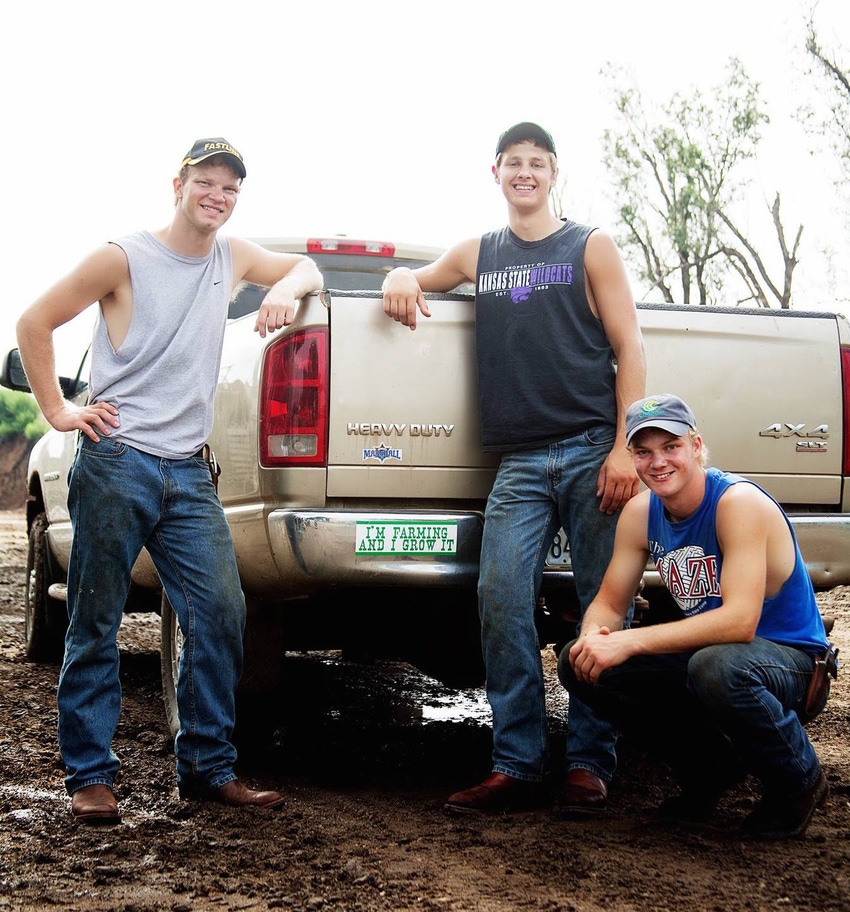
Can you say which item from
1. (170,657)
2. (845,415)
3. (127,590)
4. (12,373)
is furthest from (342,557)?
(12,373)

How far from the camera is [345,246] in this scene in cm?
534

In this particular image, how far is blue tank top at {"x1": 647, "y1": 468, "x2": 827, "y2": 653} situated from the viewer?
3369 mm

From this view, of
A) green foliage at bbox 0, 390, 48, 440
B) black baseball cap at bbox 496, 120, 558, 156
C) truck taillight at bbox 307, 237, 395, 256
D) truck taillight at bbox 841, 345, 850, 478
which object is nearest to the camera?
black baseball cap at bbox 496, 120, 558, 156

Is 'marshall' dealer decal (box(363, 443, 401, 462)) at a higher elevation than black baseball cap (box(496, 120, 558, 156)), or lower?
lower

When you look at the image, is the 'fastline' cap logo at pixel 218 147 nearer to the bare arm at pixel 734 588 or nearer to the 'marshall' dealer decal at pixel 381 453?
the 'marshall' dealer decal at pixel 381 453

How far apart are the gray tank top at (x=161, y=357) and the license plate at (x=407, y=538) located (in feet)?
1.90

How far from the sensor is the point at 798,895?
2820 mm

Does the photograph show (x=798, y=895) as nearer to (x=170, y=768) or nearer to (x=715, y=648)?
(x=715, y=648)

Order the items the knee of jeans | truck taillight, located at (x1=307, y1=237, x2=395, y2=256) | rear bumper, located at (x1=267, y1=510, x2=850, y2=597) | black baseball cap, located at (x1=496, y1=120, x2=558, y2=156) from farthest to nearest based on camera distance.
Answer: truck taillight, located at (x1=307, y1=237, x2=395, y2=256)
black baseball cap, located at (x1=496, y1=120, x2=558, y2=156)
rear bumper, located at (x1=267, y1=510, x2=850, y2=597)
the knee of jeans

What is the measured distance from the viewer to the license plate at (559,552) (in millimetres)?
3906

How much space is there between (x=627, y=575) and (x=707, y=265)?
24.9 meters

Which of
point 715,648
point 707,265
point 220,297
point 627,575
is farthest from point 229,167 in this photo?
point 707,265

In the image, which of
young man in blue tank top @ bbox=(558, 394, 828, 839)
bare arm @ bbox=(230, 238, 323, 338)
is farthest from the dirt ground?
bare arm @ bbox=(230, 238, 323, 338)

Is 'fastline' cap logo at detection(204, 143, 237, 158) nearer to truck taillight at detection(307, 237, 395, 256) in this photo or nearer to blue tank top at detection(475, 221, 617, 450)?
blue tank top at detection(475, 221, 617, 450)
